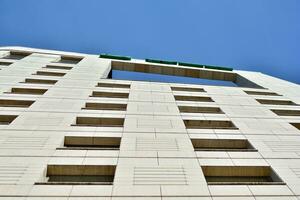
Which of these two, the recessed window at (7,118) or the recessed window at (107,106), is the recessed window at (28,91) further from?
the recessed window at (7,118)

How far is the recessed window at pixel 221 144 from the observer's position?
45.0 ft

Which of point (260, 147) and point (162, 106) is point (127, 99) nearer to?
point (162, 106)

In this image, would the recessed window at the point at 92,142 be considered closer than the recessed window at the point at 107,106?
Yes

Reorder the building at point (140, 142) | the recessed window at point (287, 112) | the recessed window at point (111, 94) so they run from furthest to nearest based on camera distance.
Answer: the recessed window at point (111, 94) → the recessed window at point (287, 112) → the building at point (140, 142)

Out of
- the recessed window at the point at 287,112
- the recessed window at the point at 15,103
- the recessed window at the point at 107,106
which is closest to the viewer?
the recessed window at the point at 15,103

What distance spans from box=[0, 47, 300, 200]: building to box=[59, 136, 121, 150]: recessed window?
5cm

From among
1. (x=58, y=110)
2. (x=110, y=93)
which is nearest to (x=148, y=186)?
(x=58, y=110)

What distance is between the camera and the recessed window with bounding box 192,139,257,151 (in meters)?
13.7

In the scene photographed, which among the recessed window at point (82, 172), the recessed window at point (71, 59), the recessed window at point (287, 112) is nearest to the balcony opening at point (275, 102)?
the recessed window at point (287, 112)

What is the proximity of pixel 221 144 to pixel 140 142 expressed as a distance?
4.40 metres

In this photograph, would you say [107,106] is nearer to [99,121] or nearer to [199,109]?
[99,121]

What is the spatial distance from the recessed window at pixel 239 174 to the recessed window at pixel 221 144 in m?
2.27

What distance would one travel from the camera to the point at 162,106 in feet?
59.4

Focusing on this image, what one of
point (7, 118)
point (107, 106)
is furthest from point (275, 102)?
point (7, 118)
